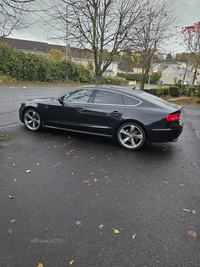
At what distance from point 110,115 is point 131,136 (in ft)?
2.52

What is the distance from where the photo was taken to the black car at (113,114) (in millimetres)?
4871

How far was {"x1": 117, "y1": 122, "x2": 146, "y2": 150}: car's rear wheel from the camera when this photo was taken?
5004 millimetres

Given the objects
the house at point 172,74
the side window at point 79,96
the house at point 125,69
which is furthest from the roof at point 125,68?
the side window at point 79,96

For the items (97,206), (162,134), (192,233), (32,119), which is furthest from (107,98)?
(192,233)

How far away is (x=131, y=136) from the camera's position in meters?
5.11

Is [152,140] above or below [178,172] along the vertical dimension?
above

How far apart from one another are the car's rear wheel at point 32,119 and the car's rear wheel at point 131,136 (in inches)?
101

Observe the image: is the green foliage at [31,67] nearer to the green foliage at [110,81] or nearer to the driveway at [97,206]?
the green foliage at [110,81]

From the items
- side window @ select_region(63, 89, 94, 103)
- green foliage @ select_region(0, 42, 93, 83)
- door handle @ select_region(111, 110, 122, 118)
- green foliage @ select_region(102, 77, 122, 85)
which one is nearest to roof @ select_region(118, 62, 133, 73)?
green foliage @ select_region(102, 77, 122, 85)

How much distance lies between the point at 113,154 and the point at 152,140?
40.8 inches

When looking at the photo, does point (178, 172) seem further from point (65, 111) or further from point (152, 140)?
point (65, 111)

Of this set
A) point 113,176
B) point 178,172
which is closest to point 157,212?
point 113,176

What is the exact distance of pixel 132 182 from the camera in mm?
3670

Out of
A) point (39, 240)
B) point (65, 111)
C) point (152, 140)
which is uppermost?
point (65, 111)
